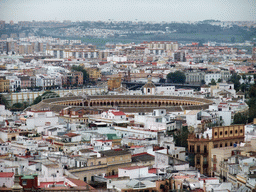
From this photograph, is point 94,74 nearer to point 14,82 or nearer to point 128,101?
point 14,82

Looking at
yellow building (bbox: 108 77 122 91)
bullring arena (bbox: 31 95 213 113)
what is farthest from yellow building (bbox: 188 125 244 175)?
yellow building (bbox: 108 77 122 91)

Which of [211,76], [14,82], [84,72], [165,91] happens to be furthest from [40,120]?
[84,72]

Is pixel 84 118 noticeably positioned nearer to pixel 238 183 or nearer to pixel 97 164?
pixel 97 164

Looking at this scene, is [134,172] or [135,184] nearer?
[135,184]

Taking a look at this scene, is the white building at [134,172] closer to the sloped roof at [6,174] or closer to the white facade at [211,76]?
the sloped roof at [6,174]

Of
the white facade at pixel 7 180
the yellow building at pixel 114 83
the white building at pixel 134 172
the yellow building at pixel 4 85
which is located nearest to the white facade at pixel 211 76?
the yellow building at pixel 114 83

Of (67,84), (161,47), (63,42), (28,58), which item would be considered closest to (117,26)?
(63,42)

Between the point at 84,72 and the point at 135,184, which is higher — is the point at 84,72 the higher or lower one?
the lower one
